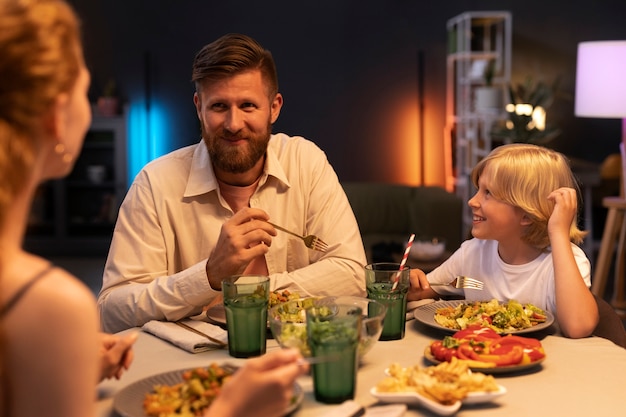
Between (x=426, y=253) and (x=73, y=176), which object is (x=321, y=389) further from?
(x=73, y=176)

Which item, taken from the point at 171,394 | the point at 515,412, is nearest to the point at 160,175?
the point at 171,394

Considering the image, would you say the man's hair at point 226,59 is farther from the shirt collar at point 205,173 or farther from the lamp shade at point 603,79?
the lamp shade at point 603,79

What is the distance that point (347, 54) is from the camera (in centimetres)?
772

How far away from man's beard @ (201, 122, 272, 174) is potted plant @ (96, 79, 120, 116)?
5460mm

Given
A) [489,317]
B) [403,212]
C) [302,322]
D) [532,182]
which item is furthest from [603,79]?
[302,322]

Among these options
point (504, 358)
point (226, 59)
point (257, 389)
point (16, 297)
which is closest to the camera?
point (16, 297)

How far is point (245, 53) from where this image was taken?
2344 millimetres

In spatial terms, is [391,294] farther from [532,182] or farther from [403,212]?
[403,212]

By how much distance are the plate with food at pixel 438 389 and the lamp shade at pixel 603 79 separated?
3.44 metres

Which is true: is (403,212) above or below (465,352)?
below

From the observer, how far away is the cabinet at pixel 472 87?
6582mm

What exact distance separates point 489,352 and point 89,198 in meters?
6.78

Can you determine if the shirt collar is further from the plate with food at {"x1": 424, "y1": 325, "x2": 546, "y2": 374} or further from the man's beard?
the plate with food at {"x1": 424, "y1": 325, "x2": 546, "y2": 374}

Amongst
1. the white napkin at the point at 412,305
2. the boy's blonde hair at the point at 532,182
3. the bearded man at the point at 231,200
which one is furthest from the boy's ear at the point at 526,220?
the bearded man at the point at 231,200
